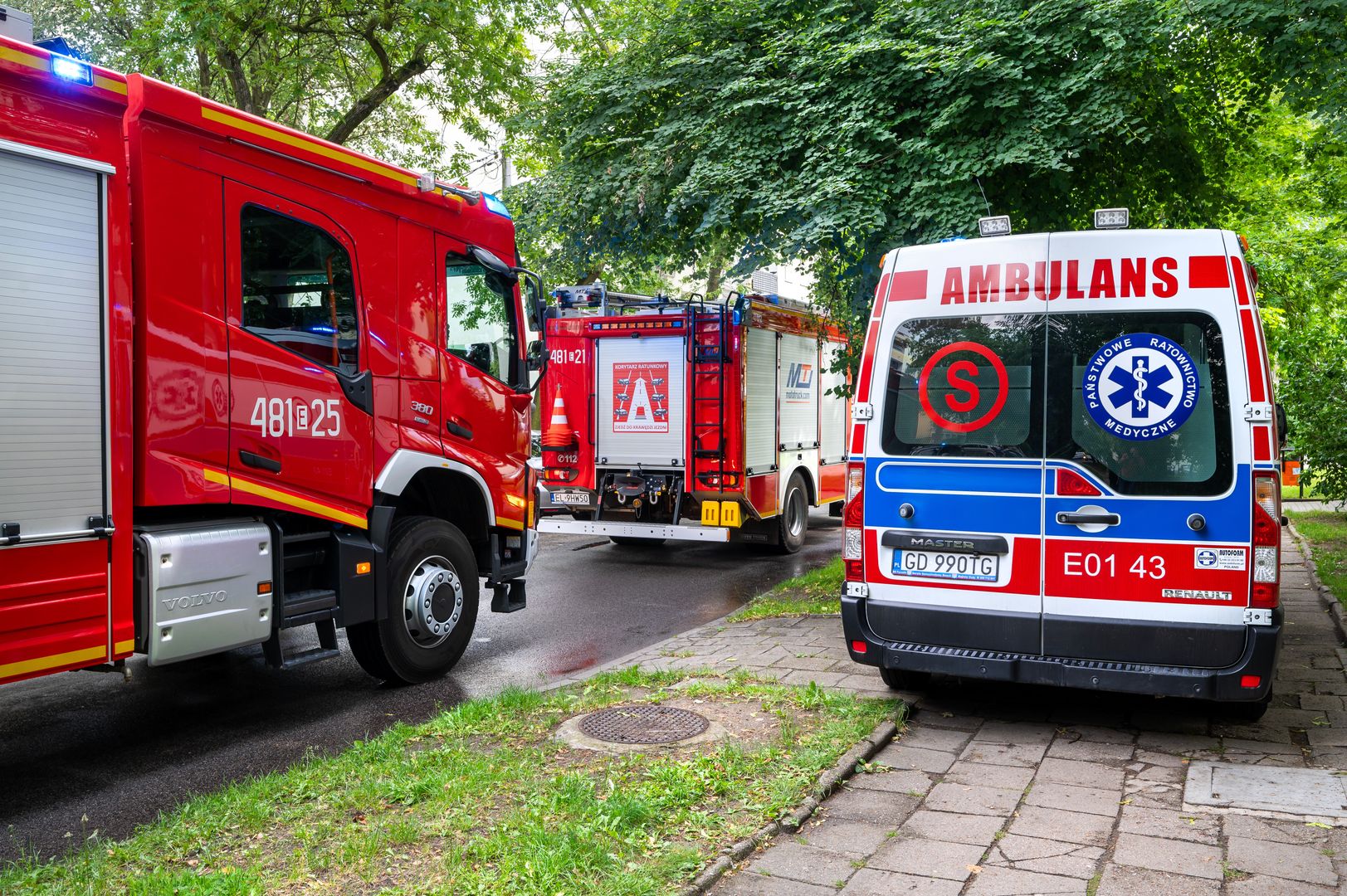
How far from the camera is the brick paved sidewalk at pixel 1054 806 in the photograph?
3.66 metres

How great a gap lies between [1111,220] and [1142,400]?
2.99 feet

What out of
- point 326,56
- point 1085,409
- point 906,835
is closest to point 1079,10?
point 1085,409

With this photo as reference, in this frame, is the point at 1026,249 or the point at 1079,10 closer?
the point at 1026,249

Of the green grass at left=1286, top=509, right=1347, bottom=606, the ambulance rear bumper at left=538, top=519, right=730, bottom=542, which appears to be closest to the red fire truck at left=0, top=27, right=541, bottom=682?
the ambulance rear bumper at left=538, top=519, right=730, bottom=542

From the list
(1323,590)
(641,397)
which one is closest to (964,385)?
(1323,590)

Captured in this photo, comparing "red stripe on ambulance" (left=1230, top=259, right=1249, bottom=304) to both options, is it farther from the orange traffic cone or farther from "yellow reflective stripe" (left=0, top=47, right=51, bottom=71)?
the orange traffic cone

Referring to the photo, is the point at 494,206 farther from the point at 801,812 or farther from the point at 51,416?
the point at 801,812

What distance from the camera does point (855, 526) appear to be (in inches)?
224

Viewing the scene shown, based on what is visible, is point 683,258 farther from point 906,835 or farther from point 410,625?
point 906,835

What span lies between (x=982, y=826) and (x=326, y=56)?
1595 cm

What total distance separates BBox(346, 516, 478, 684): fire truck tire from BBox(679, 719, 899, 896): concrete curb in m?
2.99

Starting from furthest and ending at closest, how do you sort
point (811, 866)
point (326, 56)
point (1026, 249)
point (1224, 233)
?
point (326, 56) < point (1026, 249) < point (1224, 233) < point (811, 866)

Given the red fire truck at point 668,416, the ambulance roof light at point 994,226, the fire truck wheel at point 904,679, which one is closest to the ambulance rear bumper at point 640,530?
the red fire truck at point 668,416

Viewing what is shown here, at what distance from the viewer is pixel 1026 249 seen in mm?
5406
